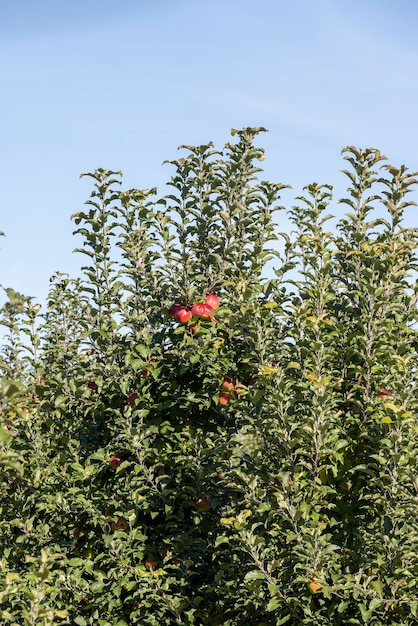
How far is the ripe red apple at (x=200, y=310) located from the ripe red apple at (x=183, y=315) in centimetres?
5

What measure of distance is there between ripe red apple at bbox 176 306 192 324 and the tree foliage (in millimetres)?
28

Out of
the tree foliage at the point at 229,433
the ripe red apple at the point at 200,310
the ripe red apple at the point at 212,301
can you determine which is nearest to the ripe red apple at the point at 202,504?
the tree foliage at the point at 229,433

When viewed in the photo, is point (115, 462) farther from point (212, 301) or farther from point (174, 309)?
point (212, 301)

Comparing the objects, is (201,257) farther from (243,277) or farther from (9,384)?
(9,384)

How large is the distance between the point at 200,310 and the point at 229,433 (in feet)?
3.67

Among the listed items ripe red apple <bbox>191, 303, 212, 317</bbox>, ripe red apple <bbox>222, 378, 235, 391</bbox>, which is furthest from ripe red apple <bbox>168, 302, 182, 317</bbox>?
ripe red apple <bbox>222, 378, 235, 391</bbox>

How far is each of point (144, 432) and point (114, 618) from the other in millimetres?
1597

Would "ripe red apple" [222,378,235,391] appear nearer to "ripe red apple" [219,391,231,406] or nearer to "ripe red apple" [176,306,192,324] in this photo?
"ripe red apple" [219,391,231,406]

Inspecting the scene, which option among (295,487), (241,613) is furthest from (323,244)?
(241,613)

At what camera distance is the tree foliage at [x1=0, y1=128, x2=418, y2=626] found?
596cm

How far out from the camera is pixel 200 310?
7301mm

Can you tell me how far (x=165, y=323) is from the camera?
7.69 meters

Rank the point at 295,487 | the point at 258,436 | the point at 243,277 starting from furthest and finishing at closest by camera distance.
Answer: the point at 243,277, the point at 258,436, the point at 295,487

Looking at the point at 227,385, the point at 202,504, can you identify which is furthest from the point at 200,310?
the point at 202,504
